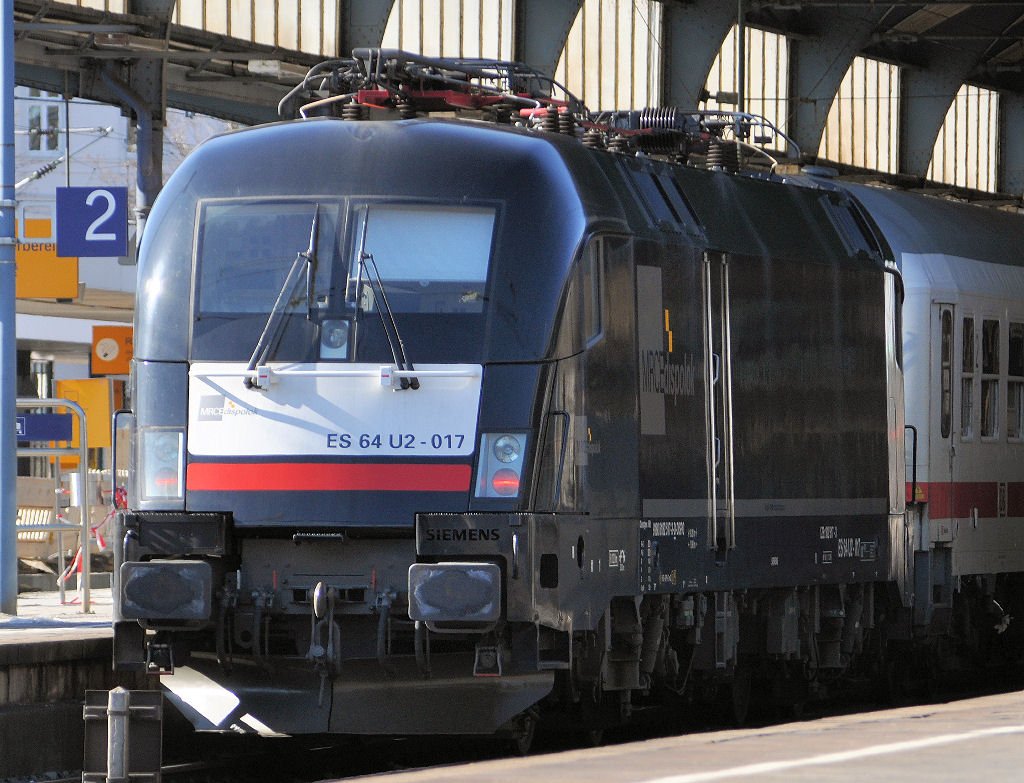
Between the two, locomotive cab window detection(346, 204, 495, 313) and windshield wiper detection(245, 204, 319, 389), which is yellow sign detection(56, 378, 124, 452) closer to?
windshield wiper detection(245, 204, 319, 389)

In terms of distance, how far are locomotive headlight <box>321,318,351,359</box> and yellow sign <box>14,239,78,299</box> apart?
48.2 feet

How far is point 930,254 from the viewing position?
17.1 m

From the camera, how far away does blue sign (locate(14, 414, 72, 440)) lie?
18344mm

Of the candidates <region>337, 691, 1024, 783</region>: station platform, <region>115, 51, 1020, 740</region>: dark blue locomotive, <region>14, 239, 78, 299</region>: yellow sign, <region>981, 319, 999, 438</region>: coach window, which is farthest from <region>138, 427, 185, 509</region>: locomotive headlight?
<region>14, 239, 78, 299</region>: yellow sign

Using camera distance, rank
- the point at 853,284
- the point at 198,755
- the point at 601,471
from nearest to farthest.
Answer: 1. the point at 601,471
2. the point at 198,755
3. the point at 853,284

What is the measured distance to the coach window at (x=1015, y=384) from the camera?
1803 centimetres

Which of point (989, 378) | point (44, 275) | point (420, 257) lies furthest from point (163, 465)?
point (44, 275)

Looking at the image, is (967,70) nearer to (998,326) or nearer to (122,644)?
(998,326)

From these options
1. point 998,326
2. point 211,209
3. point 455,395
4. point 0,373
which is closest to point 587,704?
point 455,395

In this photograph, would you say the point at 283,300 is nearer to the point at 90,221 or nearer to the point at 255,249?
the point at 255,249

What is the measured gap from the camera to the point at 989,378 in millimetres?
17641

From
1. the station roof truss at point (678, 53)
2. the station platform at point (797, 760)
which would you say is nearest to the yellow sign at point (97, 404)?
the station roof truss at point (678, 53)

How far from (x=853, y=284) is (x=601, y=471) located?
3974mm

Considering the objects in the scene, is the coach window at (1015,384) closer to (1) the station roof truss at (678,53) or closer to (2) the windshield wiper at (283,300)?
(1) the station roof truss at (678,53)
